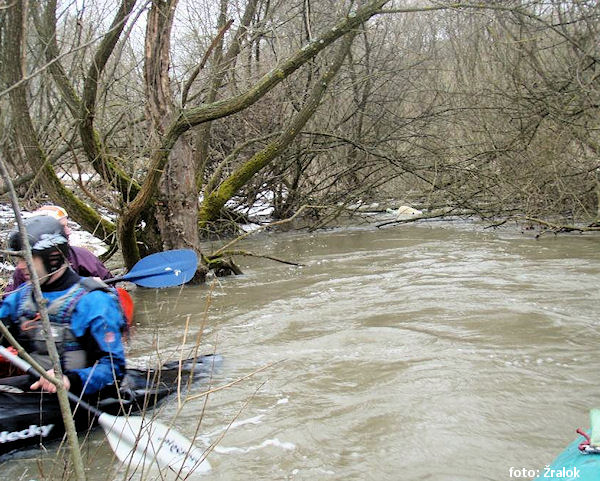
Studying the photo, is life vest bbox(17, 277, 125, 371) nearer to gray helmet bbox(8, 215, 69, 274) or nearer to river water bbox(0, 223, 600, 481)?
gray helmet bbox(8, 215, 69, 274)

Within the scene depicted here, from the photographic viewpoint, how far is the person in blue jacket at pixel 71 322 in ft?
10.5

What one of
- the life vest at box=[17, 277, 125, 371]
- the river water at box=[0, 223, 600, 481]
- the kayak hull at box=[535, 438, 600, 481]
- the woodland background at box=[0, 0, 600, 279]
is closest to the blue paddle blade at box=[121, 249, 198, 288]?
the river water at box=[0, 223, 600, 481]

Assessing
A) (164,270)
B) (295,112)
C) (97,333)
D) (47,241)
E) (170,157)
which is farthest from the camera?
(295,112)

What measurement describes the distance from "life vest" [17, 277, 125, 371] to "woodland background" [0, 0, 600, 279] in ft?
9.07

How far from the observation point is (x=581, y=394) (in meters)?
3.71

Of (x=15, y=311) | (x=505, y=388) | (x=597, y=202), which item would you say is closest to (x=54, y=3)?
(x=15, y=311)

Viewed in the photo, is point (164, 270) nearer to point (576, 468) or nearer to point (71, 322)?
point (71, 322)

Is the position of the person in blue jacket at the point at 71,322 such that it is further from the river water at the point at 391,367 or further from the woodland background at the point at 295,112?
the woodland background at the point at 295,112

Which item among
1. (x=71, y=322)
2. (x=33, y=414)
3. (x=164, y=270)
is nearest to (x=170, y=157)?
(x=164, y=270)

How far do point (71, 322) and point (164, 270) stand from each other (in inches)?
93.5

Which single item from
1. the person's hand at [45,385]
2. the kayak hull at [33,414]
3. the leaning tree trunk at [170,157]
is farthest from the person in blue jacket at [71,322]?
the leaning tree trunk at [170,157]

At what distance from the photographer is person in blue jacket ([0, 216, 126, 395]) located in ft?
10.5

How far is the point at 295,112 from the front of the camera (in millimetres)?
10969

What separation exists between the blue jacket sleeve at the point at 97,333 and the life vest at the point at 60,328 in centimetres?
3
